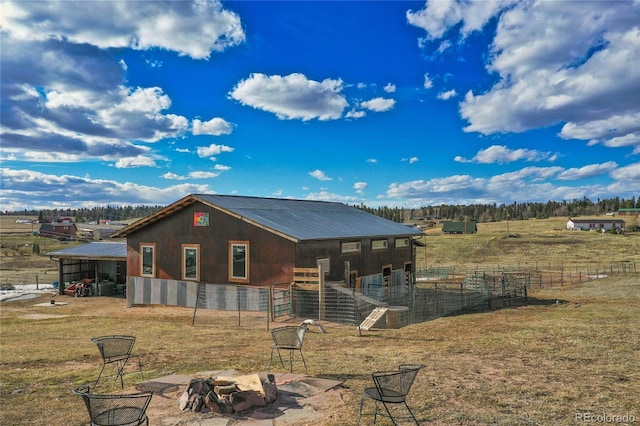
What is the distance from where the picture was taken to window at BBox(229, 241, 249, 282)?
24.6 meters

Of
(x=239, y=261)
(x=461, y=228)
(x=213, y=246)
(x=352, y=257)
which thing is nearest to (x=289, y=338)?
(x=239, y=261)

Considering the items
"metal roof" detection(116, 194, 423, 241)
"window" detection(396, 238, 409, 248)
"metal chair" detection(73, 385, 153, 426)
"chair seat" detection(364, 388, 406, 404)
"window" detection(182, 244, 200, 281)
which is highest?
"metal roof" detection(116, 194, 423, 241)

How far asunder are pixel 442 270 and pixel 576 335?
3644 centimetres

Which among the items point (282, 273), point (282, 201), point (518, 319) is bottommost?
point (518, 319)

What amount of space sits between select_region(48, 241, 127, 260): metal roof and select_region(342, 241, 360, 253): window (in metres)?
16.0

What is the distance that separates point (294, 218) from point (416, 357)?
55.1ft

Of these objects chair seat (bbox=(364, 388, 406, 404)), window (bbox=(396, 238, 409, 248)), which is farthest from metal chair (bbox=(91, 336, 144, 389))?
window (bbox=(396, 238, 409, 248))

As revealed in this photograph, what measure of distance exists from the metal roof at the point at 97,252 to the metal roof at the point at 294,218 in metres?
4.87

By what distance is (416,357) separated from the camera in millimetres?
12633

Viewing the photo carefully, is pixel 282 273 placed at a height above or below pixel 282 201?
below

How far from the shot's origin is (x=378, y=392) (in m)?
7.62

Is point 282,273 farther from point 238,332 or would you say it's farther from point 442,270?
point 442,270

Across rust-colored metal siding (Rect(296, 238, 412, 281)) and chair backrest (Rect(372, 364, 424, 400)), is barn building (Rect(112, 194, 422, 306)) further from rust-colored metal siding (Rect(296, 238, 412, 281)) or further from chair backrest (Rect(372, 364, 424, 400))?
chair backrest (Rect(372, 364, 424, 400))

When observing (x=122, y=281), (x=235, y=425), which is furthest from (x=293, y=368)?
(x=122, y=281)
